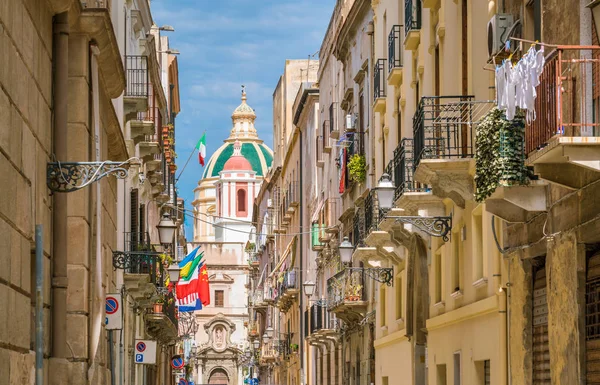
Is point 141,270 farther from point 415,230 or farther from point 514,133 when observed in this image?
point 514,133

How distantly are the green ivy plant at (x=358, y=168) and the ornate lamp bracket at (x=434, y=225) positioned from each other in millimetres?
14006

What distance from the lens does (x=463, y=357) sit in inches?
843

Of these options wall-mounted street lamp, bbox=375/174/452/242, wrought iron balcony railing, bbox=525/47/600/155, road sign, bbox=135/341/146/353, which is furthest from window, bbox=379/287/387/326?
wrought iron balcony railing, bbox=525/47/600/155

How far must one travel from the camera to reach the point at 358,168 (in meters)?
37.1

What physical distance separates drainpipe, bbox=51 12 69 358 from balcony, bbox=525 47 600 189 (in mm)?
5345

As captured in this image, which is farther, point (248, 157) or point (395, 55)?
point (248, 157)

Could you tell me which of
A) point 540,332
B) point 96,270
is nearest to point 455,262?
point 540,332

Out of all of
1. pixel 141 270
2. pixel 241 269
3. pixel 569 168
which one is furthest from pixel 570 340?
pixel 241 269

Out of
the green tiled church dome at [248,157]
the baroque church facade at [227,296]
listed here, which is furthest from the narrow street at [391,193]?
the green tiled church dome at [248,157]

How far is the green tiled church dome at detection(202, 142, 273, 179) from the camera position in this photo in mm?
151625

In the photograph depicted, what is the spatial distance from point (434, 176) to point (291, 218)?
157 feet

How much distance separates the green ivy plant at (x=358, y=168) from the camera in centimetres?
3691

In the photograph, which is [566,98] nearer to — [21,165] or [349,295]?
[21,165]

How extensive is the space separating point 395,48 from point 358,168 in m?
7.50
